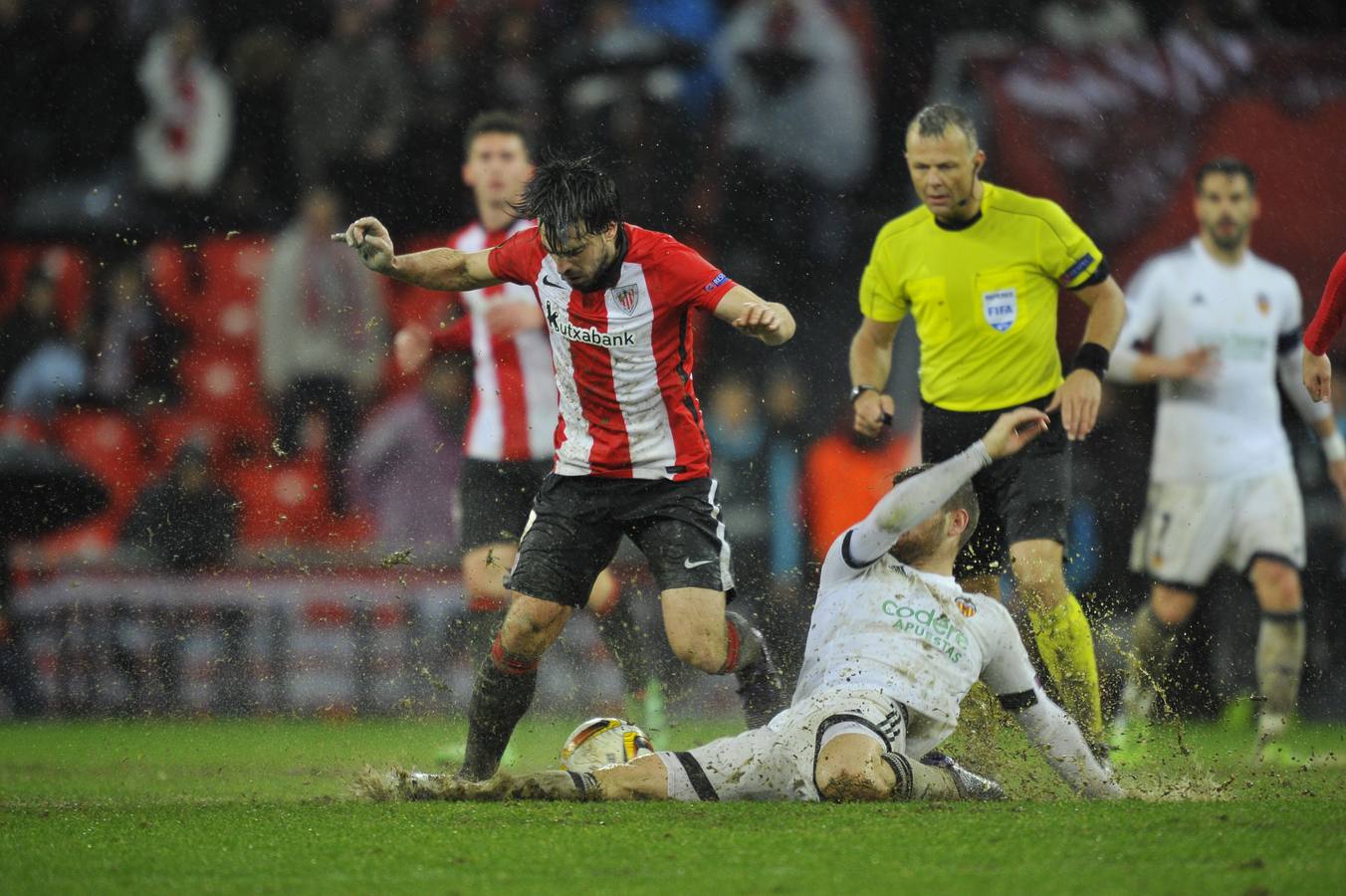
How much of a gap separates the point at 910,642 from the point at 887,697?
19 cm

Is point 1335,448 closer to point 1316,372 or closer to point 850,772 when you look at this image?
point 1316,372

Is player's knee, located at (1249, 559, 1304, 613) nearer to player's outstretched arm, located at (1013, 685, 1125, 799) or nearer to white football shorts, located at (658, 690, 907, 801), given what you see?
player's outstretched arm, located at (1013, 685, 1125, 799)

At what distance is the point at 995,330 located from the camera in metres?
6.18

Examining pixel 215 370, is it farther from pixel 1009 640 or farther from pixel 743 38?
pixel 1009 640

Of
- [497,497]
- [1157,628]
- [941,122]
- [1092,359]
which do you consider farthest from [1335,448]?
[497,497]

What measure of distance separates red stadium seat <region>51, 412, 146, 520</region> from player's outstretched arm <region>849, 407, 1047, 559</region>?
200 inches

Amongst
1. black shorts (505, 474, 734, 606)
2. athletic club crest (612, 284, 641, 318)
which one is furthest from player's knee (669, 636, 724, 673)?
athletic club crest (612, 284, 641, 318)

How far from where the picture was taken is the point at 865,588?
16.8 ft

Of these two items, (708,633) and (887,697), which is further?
(708,633)

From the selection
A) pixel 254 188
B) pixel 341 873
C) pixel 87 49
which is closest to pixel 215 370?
pixel 254 188

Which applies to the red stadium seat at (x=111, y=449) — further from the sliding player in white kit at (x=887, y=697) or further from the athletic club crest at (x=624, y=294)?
the athletic club crest at (x=624, y=294)

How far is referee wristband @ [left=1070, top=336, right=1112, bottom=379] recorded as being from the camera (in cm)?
602

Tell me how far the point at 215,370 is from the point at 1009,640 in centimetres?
517

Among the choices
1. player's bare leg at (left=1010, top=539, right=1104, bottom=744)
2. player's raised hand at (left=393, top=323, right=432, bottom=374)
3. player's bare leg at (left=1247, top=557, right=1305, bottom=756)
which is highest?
player's raised hand at (left=393, top=323, right=432, bottom=374)
